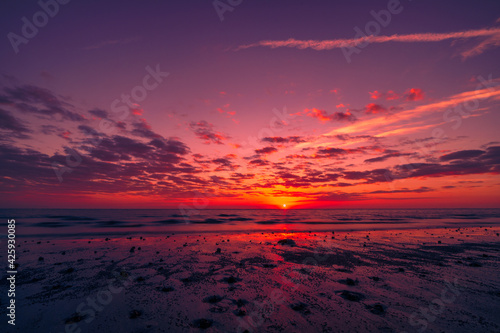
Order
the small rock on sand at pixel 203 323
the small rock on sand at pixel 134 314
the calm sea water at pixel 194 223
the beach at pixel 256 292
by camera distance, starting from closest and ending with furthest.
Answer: the small rock on sand at pixel 203 323, the beach at pixel 256 292, the small rock on sand at pixel 134 314, the calm sea water at pixel 194 223

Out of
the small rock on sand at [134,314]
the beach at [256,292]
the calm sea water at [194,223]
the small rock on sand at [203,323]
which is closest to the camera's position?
the small rock on sand at [203,323]

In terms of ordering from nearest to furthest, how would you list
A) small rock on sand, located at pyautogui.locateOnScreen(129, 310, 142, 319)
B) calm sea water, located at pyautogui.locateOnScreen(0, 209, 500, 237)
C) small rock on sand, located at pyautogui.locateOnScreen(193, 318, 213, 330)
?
small rock on sand, located at pyautogui.locateOnScreen(193, 318, 213, 330) < small rock on sand, located at pyautogui.locateOnScreen(129, 310, 142, 319) < calm sea water, located at pyautogui.locateOnScreen(0, 209, 500, 237)

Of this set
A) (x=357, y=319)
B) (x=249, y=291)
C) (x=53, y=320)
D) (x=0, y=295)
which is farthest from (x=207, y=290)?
(x=0, y=295)

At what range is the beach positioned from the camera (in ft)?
25.6

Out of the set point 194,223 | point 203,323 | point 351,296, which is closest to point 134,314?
point 203,323

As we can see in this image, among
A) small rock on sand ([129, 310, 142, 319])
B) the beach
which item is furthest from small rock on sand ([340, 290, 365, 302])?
small rock on sand ([129, 310, 142, 319])

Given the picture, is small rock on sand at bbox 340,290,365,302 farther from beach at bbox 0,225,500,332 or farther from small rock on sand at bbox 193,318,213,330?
small rock on sand at bbox 193,318,213,330

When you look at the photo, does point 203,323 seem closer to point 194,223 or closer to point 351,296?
point 351,296

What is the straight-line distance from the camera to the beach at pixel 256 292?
7.79 m

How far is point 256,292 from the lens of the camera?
34.1ft

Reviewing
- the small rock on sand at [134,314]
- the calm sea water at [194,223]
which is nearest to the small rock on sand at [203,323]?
the small rock on sand at [134,314]

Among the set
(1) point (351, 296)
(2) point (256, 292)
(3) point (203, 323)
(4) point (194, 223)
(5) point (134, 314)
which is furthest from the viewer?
(4) point (194, 223)

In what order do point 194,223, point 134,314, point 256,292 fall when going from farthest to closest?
point 194,223, point 256,292, point 134,314

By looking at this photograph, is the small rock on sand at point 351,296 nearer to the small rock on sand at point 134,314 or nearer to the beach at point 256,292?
the beach at point 256,292
